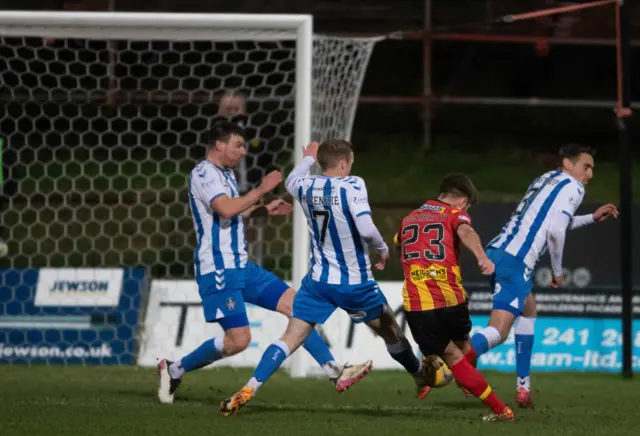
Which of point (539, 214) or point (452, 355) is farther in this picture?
point (539, 214)

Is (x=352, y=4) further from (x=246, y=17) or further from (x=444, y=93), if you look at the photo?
(x=246, y=17)

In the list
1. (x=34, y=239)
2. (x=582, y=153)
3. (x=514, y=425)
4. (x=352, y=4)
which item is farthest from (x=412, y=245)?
(x=352, y=4)

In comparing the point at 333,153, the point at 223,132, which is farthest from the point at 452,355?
the point at 223,132

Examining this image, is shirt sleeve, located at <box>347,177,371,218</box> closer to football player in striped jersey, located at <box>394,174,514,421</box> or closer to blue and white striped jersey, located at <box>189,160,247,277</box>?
football player in striped jersey, located at <box>394,174,514,421</box>

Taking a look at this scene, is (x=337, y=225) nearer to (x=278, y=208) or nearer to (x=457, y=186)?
(x=457, y=186)

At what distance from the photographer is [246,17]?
9.42 m

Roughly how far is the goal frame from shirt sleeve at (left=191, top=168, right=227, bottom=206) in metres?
1.94

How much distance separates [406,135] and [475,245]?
9.36 meters

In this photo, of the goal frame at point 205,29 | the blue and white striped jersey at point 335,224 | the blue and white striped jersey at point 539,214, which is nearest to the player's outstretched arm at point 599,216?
the blue and white striped jersey at point 539,214

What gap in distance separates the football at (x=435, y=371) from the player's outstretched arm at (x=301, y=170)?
131 centimetres

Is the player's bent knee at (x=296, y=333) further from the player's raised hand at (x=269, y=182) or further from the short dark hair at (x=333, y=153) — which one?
the short dark hair at (x=333, y=153)

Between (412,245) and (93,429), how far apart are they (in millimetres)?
2191

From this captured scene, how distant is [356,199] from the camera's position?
6.68 meters

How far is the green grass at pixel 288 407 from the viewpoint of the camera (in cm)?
596
